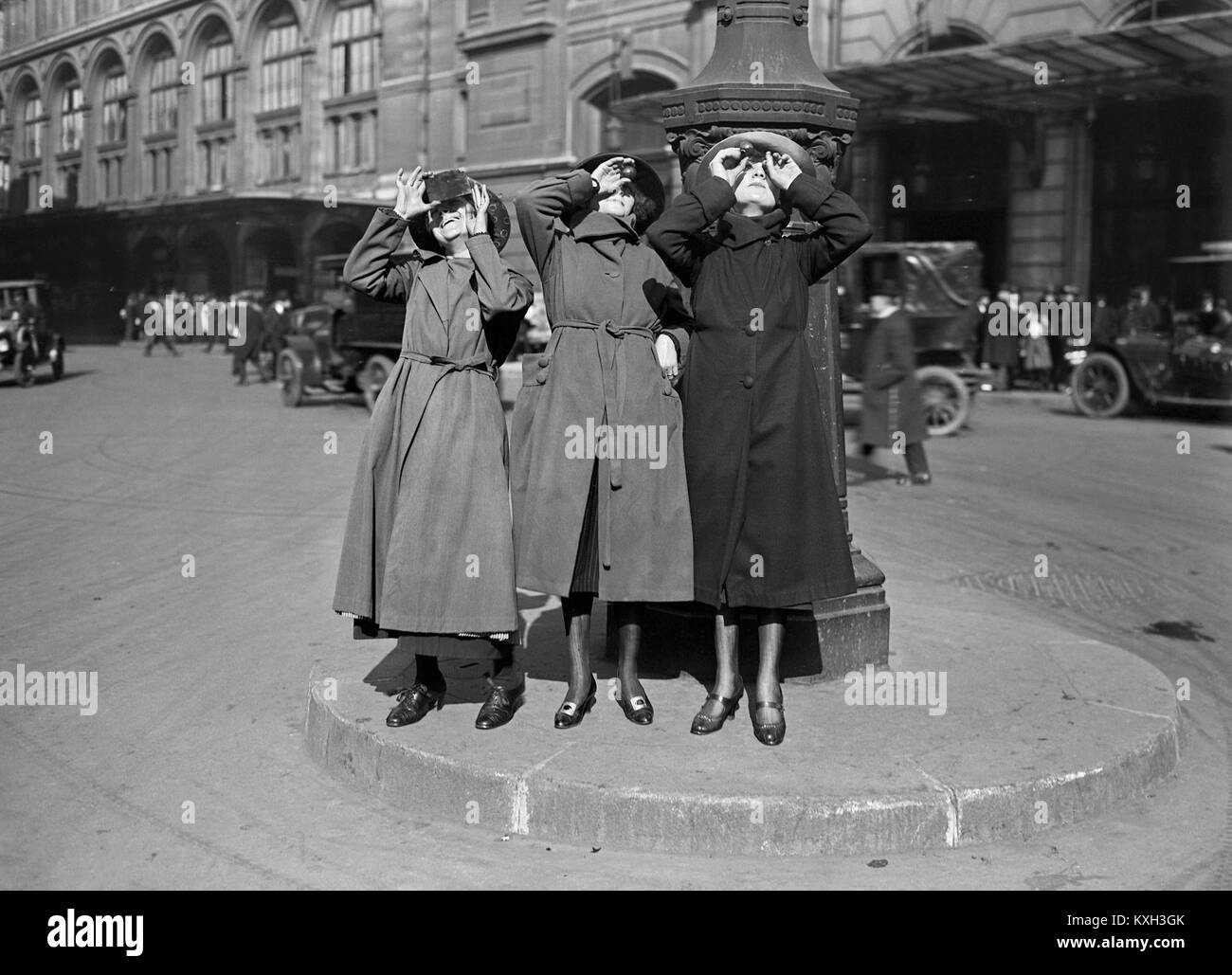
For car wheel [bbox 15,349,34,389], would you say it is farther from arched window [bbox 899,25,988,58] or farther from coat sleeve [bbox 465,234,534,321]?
coat sleeve [bbox 465,234,534,321]

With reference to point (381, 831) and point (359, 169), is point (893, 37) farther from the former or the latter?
point (381, 831)

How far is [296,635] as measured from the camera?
6.46 meters

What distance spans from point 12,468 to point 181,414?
19.5 ft

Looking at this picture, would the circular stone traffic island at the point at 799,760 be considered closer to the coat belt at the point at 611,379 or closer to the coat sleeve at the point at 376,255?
the coat belt at the point at 611,379

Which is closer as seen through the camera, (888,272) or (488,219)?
(488,219)

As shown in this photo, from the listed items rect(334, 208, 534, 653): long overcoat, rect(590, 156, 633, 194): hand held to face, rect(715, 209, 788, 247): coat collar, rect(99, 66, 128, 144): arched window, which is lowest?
rect(334, 208, 534, 653): long overcoat

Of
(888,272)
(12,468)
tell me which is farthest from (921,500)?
(12,468)

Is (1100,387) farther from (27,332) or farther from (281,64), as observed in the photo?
(281,64)

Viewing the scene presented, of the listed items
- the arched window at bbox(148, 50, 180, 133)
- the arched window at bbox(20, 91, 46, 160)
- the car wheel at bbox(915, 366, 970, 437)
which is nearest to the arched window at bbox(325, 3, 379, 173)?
the arched window at bbox(148, 50, 180, 133)

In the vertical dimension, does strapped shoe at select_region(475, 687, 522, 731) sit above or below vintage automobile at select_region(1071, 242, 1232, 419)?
below

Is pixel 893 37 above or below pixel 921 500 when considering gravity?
above

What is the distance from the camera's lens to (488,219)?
4.73m

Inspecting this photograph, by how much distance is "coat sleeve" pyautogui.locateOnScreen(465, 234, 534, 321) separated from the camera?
4.51m

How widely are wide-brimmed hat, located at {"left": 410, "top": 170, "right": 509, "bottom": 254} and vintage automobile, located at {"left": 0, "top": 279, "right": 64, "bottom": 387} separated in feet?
63.0
